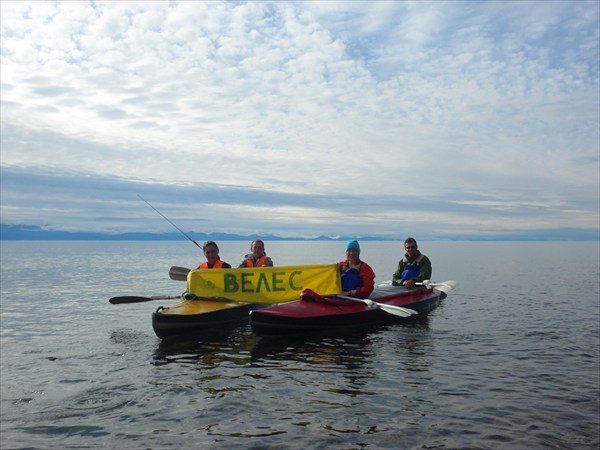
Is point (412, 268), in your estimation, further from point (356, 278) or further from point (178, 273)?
point (178, 273)

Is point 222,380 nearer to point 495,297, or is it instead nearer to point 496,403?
point 496,403

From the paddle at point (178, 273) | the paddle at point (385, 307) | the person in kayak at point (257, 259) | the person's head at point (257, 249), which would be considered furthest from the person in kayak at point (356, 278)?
the paddle at point (178, 273)

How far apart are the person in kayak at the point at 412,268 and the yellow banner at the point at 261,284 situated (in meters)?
4.75

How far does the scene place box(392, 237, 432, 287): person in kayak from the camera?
18620mm

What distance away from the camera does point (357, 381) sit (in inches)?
389

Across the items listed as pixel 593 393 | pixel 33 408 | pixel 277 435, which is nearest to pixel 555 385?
pixel 593 393

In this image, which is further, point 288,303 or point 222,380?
point 288,303

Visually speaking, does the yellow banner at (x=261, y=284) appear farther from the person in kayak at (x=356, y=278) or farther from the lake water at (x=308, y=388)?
the lake water at (x=308, y=388)

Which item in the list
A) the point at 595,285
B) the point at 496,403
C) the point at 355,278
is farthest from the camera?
the point at 595,285

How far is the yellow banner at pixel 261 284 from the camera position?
1484 cm

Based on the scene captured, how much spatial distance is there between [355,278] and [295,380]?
5.97 meters

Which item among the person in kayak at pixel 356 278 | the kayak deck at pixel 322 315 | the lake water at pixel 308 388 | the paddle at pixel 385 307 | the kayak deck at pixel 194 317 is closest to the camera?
the lake water at pixel 308 388

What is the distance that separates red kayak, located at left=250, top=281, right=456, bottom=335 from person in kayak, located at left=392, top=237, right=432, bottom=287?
4.71ft

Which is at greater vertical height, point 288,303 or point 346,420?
point 288,303
